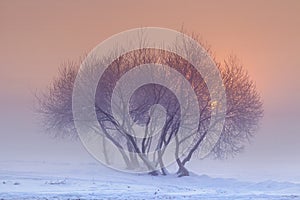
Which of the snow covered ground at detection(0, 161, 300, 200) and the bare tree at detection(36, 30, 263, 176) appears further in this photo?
the bare tree at detection(36, 30, 263, 176)

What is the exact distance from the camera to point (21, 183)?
73.9 feet

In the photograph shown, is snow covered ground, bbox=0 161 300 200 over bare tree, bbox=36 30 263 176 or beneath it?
beneath

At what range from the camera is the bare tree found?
30.9m

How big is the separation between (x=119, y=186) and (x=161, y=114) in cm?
833

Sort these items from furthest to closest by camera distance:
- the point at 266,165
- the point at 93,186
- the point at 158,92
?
the point at 266,165 < the point at 158,92 < the point at 93,186

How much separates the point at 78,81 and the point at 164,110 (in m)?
5.03

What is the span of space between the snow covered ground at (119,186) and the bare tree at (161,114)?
175 centimetres

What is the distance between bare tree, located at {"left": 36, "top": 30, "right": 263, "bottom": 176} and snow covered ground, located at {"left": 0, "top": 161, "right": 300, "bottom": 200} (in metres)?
1.75

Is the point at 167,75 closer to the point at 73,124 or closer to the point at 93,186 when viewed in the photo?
the point at 73,124

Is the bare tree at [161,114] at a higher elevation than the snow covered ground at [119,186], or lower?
higher

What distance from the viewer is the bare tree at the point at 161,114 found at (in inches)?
1216

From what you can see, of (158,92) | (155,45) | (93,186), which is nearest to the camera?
(93,186)

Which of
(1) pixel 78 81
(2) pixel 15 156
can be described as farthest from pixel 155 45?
(2) pixel 15 156

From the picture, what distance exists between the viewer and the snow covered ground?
725 inches
